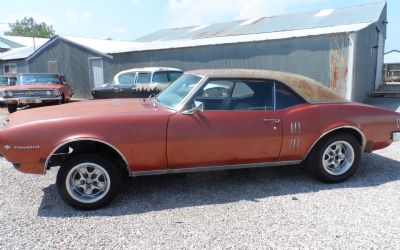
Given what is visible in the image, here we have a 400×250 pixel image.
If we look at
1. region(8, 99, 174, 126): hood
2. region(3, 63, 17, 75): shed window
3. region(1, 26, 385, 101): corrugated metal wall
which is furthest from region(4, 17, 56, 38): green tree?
region(8, 99, 174, 126): hood

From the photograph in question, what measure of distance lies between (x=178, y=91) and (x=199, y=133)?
0.77 metres

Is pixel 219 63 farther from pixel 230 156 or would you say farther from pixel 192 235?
pixel 192 235

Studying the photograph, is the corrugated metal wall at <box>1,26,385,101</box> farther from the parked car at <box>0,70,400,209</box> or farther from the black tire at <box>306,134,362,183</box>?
the black tire at <box>306,134,362,183</box>

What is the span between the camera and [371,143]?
4652mm

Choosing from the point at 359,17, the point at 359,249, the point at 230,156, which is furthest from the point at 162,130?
the point at 359,17

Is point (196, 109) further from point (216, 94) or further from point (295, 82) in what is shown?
point (295, 82)

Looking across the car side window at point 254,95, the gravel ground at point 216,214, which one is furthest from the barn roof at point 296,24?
the gravel ground at point 216,214

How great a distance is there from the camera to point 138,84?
10922 millimetres

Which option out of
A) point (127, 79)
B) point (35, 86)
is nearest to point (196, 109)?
point (127, 79)

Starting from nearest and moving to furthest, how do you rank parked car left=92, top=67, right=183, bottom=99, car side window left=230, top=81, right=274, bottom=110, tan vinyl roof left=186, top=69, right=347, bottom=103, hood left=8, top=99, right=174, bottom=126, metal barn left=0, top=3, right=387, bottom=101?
hood left=8, top=99, right=174, bottom=126 < car side window left=230, top=81, right=274, bottom=110 < tan vinyl roof left=186, top=69, right=347, bottom=103 < parked car left=92, top=67, right=183, bottom=99 < metal barn left=0, top=3, right=387, bottom=101

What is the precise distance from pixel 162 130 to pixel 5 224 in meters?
1.84

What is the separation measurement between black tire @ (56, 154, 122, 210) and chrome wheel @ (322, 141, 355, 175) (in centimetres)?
266

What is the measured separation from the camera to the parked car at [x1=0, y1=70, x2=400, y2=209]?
3.66 m

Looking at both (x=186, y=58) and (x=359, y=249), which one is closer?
(x=359, y=249)
